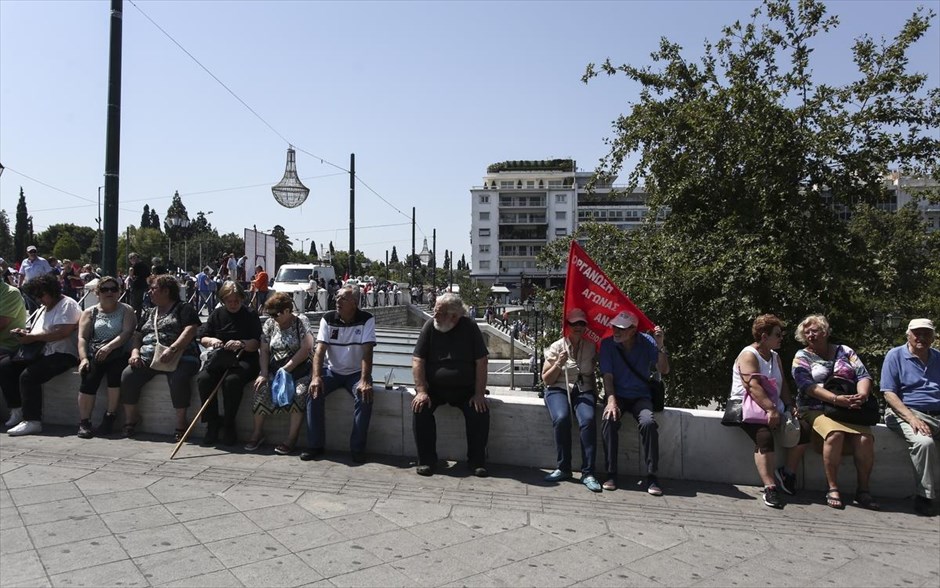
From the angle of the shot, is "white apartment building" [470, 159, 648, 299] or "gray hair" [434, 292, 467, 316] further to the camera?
"white apartment building" [470, 159, 648, 299]

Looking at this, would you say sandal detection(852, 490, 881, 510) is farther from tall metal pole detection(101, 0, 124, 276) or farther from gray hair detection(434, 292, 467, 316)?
tall metal pole detection(101, 0, 124, 276)

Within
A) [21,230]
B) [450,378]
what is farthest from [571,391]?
[21,230]

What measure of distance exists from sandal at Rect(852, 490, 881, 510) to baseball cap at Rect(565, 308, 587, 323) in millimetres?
2616

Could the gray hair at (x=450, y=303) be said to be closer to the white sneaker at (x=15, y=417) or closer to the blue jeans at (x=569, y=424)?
the blue jeans at (x=569, y=424)

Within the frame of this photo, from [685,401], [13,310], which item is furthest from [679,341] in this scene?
[13,310]

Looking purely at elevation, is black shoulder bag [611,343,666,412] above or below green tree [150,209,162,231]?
below

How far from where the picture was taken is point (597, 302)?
6.53 metres

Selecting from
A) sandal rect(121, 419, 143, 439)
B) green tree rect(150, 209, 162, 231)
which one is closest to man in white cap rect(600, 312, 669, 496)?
sandal rect(121, 419, 143, 439)

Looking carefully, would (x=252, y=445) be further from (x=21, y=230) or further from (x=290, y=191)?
(x=21, y=230)

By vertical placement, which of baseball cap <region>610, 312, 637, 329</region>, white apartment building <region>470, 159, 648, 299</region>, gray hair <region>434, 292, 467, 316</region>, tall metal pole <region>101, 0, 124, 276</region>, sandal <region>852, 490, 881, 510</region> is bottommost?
sandal <region>852, 490, 881, 510</region>

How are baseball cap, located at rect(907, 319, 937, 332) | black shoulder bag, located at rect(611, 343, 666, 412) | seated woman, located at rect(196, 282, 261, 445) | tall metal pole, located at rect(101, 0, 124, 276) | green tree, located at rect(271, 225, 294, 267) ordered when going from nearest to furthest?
baseball cap, located at rect(907, 319, 937, 332), black shoulder bag, located at rect(611, 343, 666, 412), seated woman, located at rect(196, 282, 261, 445), tall metal pole, located at rect(101, 0, 124, 276), green tree, located at rect(271, 225, 294, 267)

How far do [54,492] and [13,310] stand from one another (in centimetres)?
328

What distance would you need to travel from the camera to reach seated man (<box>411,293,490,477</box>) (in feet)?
20.9

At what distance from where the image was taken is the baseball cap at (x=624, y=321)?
6348 mm
